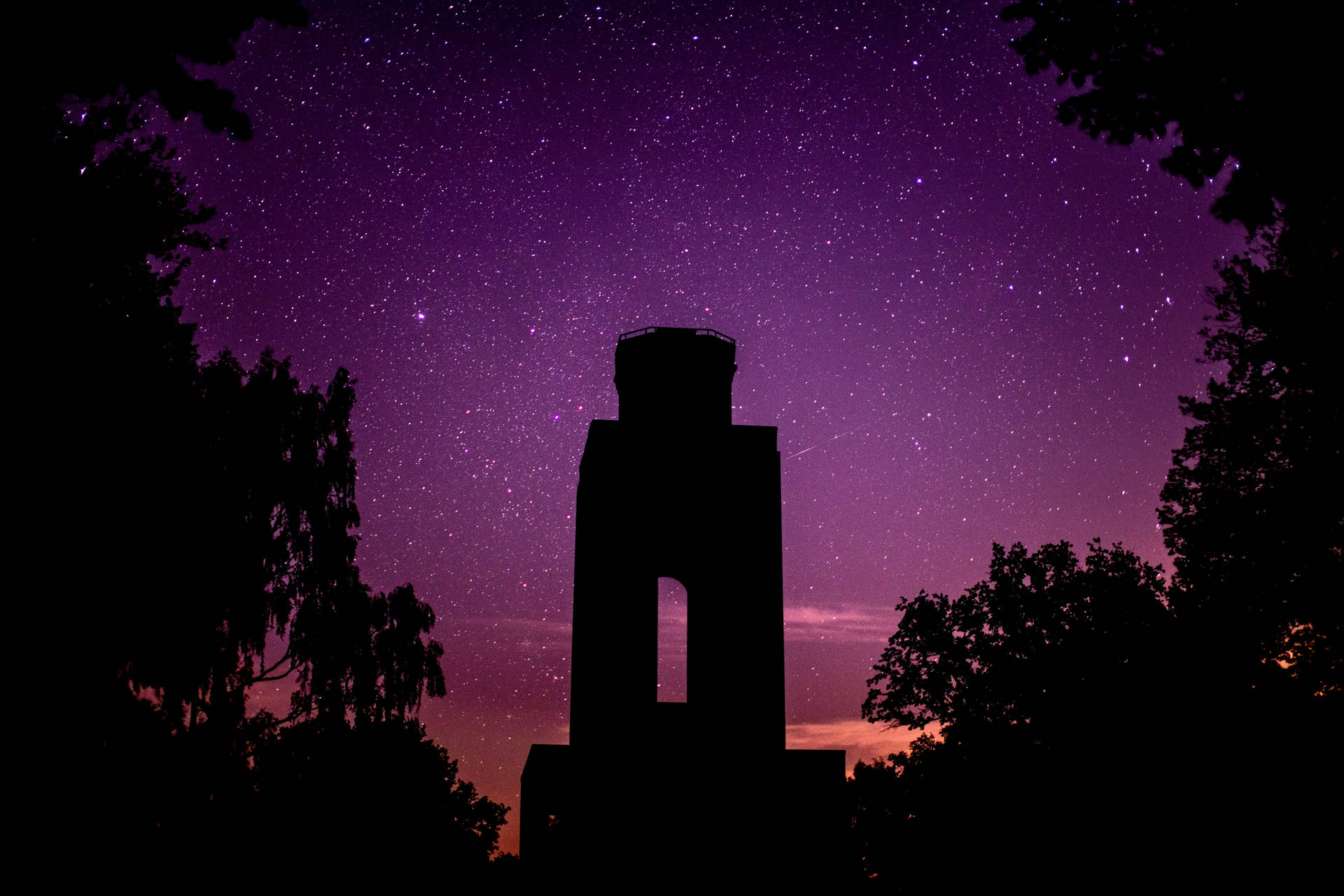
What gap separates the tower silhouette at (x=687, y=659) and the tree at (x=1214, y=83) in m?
11.2

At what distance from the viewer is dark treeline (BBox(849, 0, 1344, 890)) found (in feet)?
25.8

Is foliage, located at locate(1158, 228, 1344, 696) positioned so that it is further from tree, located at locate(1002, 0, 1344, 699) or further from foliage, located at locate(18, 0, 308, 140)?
foliage, located at locate(18, 0, 308, 140)

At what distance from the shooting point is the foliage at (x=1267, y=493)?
13.6 metres

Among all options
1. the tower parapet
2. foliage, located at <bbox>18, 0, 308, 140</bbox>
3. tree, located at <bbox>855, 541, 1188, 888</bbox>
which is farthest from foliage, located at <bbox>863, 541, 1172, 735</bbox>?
foliage, located at <bbox>18, 0, 308, 140</bbox>

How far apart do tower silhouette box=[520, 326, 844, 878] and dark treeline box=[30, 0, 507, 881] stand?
15.7 ft

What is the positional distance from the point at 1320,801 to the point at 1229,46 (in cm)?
951

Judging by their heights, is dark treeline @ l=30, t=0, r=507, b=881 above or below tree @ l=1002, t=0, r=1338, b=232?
below

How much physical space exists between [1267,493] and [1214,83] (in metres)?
9.35

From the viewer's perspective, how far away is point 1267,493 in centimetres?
1475

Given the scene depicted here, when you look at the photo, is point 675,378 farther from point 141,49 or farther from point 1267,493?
point 141,49

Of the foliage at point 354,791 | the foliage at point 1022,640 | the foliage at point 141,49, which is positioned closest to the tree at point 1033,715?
the foliage at point 1022,640

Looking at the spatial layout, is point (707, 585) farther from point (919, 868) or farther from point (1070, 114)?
point (1070, 114)

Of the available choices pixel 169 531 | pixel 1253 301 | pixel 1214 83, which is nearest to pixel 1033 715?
pixel 1253 301

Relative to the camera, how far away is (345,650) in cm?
1858
